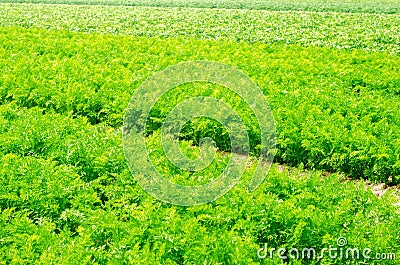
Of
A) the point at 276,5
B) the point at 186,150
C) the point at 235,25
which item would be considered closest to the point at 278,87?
the point at 186,150

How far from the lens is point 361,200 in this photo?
4938 millimetres

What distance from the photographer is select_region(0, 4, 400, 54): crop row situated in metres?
16.8

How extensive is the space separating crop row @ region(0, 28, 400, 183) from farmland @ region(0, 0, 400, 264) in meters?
0.03

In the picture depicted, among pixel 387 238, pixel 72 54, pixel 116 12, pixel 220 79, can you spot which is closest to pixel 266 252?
pixel 387 238

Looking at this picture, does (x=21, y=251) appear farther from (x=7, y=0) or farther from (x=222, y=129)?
(x=7, y=0)

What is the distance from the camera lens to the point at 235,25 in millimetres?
20094

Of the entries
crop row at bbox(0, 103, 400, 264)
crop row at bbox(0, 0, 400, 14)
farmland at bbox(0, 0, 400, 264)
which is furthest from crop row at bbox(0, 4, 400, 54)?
crop row at bbox(0, 103, 400, 264)

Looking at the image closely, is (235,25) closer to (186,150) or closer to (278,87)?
(278,87)

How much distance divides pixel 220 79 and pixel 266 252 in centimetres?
538

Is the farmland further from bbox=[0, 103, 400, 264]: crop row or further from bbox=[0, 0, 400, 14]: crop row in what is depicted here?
bbox=[0, 0, 400, 14]: crop row

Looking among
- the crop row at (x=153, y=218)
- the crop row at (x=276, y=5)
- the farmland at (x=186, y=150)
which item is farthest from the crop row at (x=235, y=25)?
the crop row at (x=153, y=218)

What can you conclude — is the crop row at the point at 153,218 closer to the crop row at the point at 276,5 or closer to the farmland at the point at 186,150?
the farmland at the point at 186,150

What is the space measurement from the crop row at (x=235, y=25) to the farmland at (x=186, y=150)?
508 cm

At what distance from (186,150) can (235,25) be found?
14.8m
